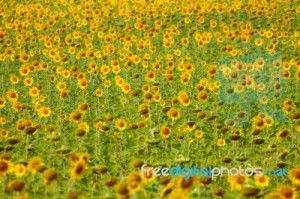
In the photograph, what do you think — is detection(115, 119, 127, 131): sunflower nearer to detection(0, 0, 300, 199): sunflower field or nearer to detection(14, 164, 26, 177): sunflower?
detection(0, 0, 300, 199): sunflower field

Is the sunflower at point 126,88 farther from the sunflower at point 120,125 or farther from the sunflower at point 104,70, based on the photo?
the sunflower at point 120,125

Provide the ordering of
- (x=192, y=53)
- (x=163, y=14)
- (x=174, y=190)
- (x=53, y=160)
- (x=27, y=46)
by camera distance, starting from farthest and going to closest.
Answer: (x=163, y=14) → (x=27, y=46) → (x=192, y=53) → (x=53, y=160) → (x=174, y=190)

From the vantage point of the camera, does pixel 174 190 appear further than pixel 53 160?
No

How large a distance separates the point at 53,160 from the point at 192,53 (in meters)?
5.17

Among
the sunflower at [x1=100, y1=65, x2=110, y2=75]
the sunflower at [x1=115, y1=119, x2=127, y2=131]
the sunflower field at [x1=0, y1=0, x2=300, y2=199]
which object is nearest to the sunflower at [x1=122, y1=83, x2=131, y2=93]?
the sunflower field at [x1=0, y1=0, x2=300, y2=199]

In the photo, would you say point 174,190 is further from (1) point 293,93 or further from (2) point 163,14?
(2) point 163,14

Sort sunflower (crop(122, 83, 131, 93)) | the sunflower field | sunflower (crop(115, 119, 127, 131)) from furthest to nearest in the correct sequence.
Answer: sunflower (crop(122, 83, 131, 93)) → sunflower (crop(115, 119, 127, 131)) → the sunflower field

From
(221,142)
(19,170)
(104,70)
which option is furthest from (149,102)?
(19,170)

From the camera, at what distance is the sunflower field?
4.88 metres

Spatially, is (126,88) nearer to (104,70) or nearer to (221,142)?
(104,70)

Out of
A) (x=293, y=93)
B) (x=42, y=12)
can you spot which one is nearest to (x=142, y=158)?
(x=293, y=93)

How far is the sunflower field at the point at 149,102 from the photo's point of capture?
4879mm

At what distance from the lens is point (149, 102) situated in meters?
7.50

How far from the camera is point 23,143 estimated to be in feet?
21.1
